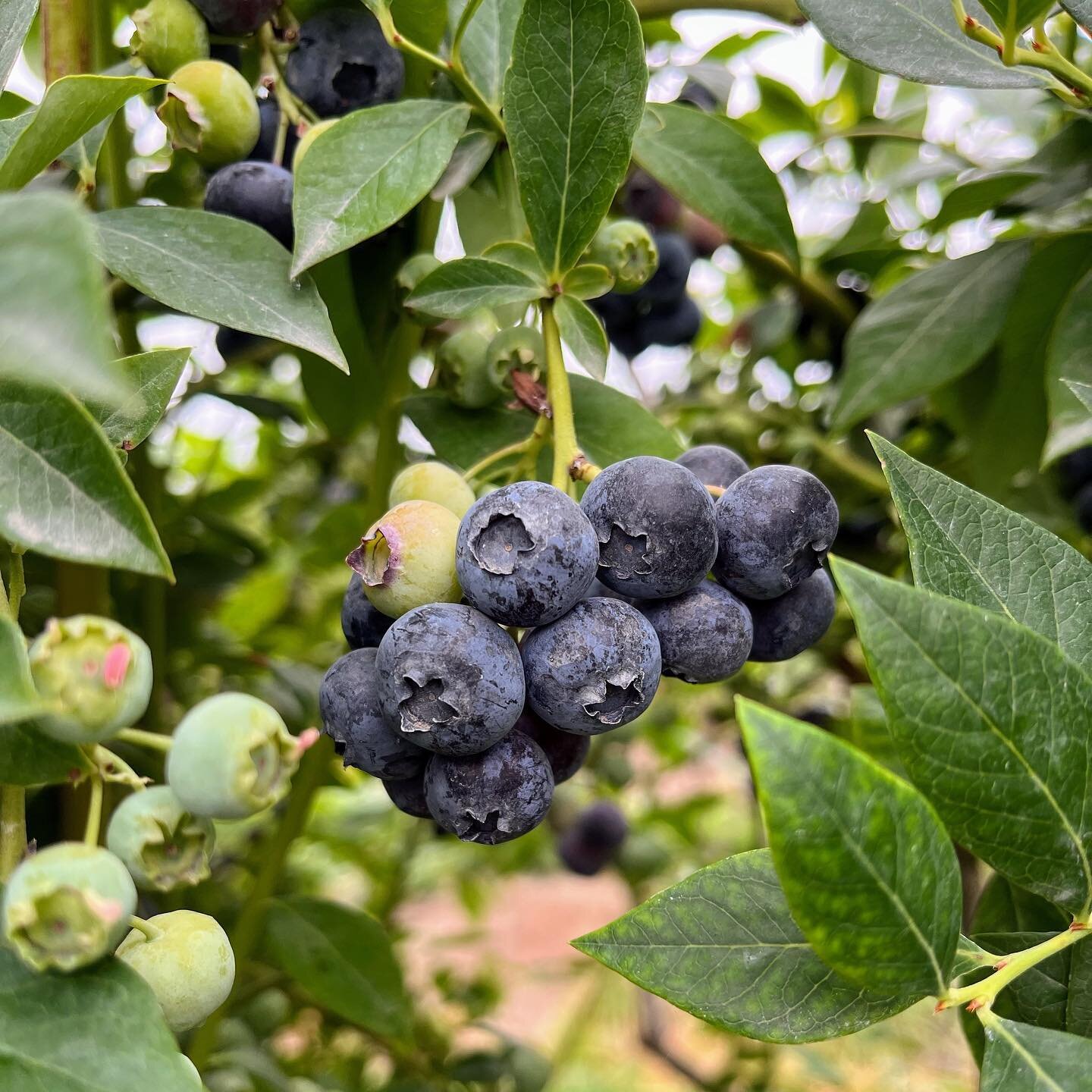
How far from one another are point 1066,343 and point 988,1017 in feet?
1.76

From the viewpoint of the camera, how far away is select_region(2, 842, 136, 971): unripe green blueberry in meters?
0.37

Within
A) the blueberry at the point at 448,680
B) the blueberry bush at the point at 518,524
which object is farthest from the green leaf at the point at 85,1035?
the blueberry at the point at 448,680

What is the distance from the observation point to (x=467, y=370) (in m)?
0.73

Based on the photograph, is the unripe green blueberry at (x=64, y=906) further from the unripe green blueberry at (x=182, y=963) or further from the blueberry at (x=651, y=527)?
the blueberry at (x=651, y=527)

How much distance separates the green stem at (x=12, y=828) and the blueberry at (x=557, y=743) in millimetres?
226

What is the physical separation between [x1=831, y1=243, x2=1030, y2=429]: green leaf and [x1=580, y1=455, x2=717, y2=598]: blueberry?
460mm

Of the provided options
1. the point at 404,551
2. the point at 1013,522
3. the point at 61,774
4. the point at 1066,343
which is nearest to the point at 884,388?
the point at 1066,343

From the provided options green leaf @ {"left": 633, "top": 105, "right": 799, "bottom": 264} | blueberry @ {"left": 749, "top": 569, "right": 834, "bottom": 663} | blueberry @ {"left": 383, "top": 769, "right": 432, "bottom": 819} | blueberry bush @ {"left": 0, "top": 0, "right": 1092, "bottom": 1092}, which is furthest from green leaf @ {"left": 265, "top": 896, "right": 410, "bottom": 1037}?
green leaf @ {"left": 633, "top": 105, "right": 799, "bottom": 264}

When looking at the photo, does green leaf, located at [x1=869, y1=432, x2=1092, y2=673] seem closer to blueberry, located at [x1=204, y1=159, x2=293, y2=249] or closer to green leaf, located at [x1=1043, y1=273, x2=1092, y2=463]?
green leaf, located at [x1=1043, y1=273, x2=1092, y2=463]

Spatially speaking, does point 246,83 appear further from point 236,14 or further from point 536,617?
point 536,617

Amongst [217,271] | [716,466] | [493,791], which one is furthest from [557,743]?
[217,271]

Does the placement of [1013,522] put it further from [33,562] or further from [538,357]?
[33,562]

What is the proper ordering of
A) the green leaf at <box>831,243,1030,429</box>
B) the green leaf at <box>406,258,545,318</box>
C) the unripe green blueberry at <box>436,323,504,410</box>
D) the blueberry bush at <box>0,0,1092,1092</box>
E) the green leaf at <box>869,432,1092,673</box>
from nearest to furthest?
the blueberry bush at <box>0,0,1092,1092</box>, the green leaf at <box>869,432,1092,673</box>, the green leaf at <box>406,258,545,318</box>, the unripe green blueberry at <box>436,323,504,410</box>, the green leaf at <box>831,243,1030,429</box>

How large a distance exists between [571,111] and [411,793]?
382 millimetres
